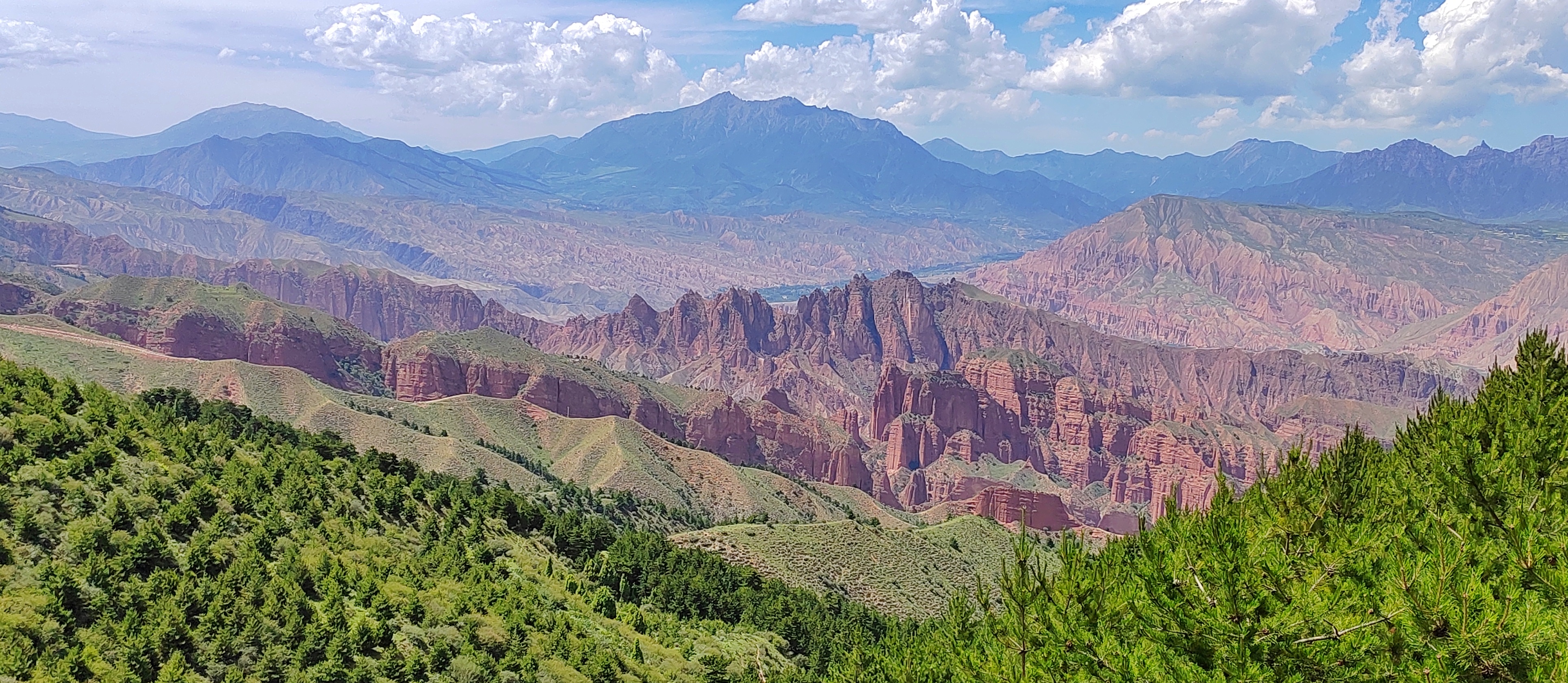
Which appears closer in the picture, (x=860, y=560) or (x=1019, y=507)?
(x=860, y=560)

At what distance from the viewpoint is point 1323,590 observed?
1759cm

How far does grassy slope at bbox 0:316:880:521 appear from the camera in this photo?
372ft

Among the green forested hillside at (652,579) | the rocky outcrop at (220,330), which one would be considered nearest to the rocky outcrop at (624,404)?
the rocky outcrop at (220,330)

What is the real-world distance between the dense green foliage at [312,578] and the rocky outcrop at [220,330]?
4786 inches

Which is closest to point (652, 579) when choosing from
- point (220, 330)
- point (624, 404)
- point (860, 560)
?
point (860, 560)

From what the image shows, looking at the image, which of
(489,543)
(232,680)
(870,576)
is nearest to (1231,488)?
(232,680)

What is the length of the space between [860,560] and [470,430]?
65.6 meters

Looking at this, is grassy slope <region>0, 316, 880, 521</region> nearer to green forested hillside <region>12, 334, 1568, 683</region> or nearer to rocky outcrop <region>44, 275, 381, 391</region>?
green forested hillside <region>12, 334, 1568, 683</region>

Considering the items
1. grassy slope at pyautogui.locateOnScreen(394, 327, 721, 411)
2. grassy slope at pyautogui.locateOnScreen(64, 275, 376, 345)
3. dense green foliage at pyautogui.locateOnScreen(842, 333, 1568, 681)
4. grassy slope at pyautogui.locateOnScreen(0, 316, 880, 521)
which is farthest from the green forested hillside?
grassy slope at pyautogui.locateOnScreen(64, 275, 376, 345)

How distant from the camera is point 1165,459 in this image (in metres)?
187

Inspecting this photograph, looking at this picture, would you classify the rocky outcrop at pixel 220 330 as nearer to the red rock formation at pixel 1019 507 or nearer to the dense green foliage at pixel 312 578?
the red rock formation at pixel 1019 507

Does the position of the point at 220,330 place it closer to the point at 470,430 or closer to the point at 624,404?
the point at 624,404

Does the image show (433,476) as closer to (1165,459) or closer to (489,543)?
(489,543)

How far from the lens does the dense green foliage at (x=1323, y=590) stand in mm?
14672
